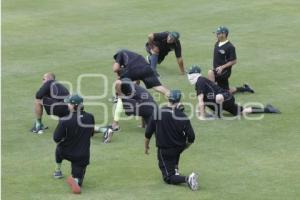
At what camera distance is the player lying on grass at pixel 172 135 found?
1291 cm

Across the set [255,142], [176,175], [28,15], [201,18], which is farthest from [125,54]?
[28,15]

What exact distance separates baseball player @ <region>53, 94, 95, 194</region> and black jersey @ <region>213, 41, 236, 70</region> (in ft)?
20.9

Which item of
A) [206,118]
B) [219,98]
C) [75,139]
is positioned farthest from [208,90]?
[75,139]

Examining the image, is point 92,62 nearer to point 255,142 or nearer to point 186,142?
point 255,142

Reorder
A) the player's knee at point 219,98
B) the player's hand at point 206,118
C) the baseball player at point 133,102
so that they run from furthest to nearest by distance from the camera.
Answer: the player's hand at point 206,118 < the player's knee at point 219,98 < the baseball player at point 133,102

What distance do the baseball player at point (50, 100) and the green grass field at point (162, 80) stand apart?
0.47m

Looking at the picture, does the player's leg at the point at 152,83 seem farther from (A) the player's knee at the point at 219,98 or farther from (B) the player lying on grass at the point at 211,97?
(A) the player's knee at the point at 219,98

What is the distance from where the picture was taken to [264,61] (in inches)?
891

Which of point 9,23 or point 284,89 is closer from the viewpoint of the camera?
point 284,89

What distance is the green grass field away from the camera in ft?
43.5

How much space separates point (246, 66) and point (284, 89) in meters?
2.71

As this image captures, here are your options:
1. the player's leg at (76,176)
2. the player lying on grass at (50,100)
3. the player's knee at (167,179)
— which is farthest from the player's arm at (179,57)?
the player's leg at (76,176)

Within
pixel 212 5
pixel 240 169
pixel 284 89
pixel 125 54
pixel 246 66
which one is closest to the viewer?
pixel 240 169

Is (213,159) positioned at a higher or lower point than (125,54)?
lower
